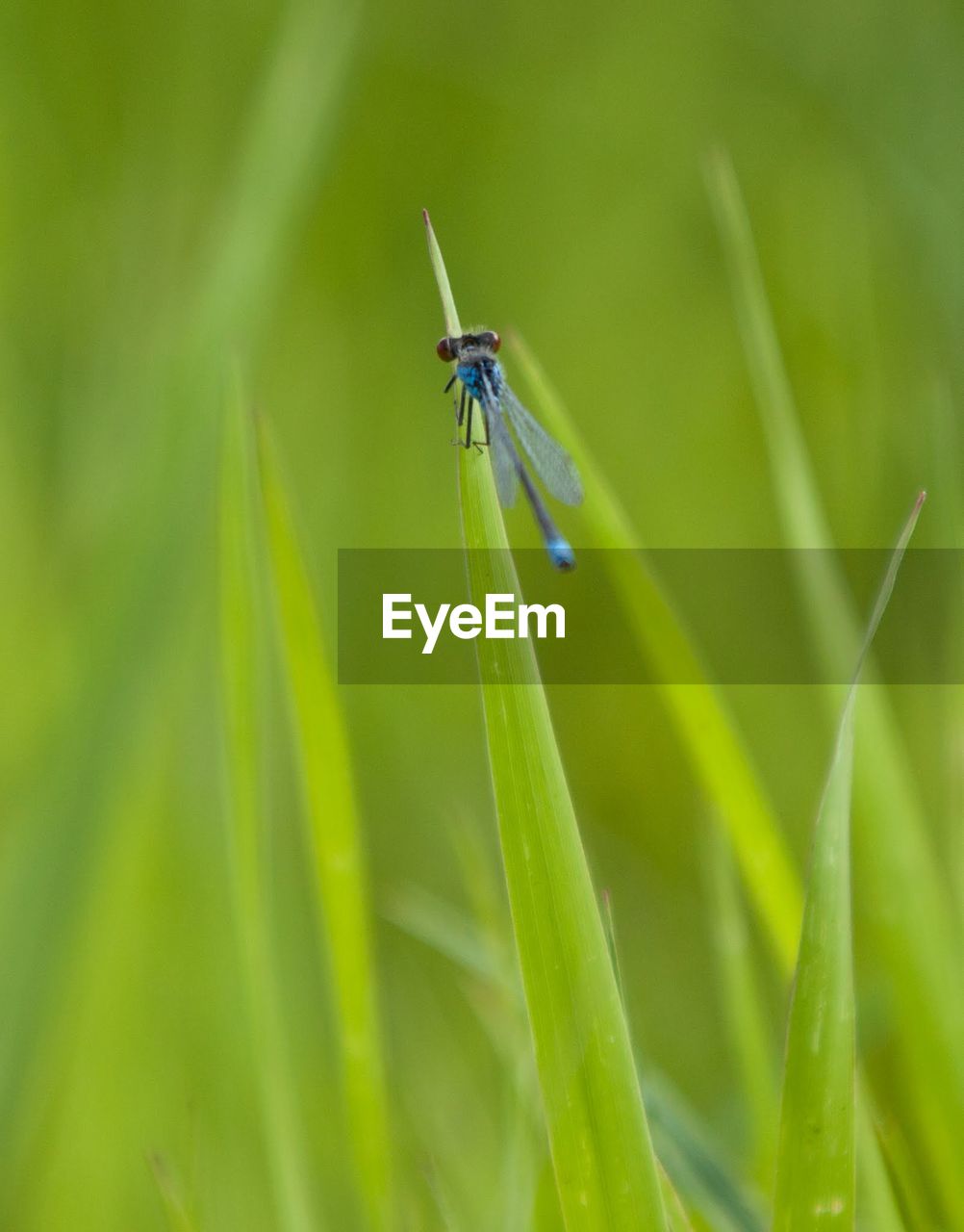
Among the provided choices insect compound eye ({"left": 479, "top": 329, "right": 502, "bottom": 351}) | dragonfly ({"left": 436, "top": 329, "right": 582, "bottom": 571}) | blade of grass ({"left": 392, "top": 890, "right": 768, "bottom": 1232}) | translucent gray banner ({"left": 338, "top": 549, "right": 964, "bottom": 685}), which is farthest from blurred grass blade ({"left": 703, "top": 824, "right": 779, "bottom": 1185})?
translucent gray banner ({"left": 338, "top": 549, "right": 964, "bottom": 685})

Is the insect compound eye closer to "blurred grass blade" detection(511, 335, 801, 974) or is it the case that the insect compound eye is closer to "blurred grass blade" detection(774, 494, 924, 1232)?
"blurred grass blade" detection(511, 335, 801, 974)

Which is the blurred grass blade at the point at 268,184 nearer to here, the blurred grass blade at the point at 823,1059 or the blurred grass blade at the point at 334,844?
the blurred grass blade at the point at 334,844

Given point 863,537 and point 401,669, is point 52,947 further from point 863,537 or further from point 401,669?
point 863,537

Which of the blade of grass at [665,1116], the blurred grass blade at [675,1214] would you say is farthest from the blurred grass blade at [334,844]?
the blurred grass blade at [675,1214]

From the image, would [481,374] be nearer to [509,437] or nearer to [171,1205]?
[509,437]

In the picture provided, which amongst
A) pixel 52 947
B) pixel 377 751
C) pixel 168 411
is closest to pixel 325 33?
pixel 168 411

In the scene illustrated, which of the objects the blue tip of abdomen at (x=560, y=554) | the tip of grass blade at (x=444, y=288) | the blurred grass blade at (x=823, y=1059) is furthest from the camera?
the blue tip of abdomen at (x=560, y=554)

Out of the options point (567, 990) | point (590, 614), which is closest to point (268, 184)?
point (567, 990)
